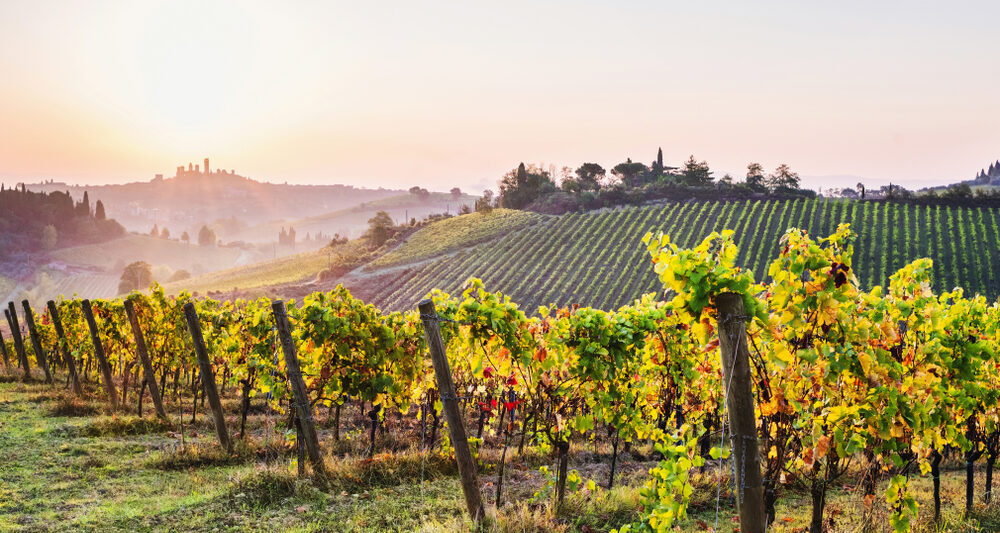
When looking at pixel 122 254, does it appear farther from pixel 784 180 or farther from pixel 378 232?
pixel 784 180

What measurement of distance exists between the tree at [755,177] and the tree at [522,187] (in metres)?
27.3

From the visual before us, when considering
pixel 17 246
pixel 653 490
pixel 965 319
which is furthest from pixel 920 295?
pixel 17 246

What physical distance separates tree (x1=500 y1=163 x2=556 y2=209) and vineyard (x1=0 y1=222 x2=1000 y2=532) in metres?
75.4

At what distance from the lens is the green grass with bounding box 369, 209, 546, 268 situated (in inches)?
2662

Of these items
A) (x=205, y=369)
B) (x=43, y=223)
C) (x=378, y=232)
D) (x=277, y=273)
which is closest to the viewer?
(x=205, y=369)

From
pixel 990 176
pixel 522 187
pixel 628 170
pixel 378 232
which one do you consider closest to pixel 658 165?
pixel 628 170

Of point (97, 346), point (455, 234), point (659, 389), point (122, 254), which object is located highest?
point (122, 254)

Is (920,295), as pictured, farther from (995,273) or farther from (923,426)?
(995,273)

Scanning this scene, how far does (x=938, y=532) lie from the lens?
553 centimetres

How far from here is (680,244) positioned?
52188mm

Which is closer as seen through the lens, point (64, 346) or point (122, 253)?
point (64, 346)

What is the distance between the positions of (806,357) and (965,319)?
344cm

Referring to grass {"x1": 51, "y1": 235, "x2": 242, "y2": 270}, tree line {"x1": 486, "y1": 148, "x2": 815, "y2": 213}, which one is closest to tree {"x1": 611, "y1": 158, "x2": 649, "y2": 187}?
tree line {"x1": 486, "y1": 148, "x2": 815, "y2": 213}

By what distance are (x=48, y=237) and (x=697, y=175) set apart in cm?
16048
